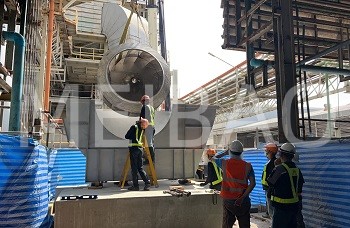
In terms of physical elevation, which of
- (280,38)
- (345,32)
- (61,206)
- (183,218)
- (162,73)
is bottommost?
(183,218)

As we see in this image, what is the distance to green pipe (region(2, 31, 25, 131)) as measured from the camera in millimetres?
6711

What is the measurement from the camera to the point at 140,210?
5.07 metres

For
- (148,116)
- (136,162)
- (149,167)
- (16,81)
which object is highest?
(16,81)

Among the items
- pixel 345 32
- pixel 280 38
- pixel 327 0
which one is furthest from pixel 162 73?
pixel 345 32

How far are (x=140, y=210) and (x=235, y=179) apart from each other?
5.35 feet

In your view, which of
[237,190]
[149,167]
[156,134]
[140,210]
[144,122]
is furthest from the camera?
[156,134]

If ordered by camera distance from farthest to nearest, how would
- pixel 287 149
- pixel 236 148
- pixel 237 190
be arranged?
1. pixel 236 148
2. pixel 237 190
3. pixel 287 149

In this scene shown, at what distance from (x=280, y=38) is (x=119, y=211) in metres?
4.64

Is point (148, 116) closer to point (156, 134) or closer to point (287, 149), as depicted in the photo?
point (156, 134)

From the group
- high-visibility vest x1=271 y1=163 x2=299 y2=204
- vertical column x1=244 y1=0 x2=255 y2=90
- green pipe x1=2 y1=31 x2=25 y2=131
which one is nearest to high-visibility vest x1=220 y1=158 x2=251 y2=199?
high-visibility vest x1=271 y1=163 x2=299 y2=204

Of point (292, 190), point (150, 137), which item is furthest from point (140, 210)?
point (292, 190)

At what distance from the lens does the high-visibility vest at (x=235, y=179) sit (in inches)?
182

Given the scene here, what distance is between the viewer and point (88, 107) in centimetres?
641

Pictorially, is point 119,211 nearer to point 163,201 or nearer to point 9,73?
point 163,201
